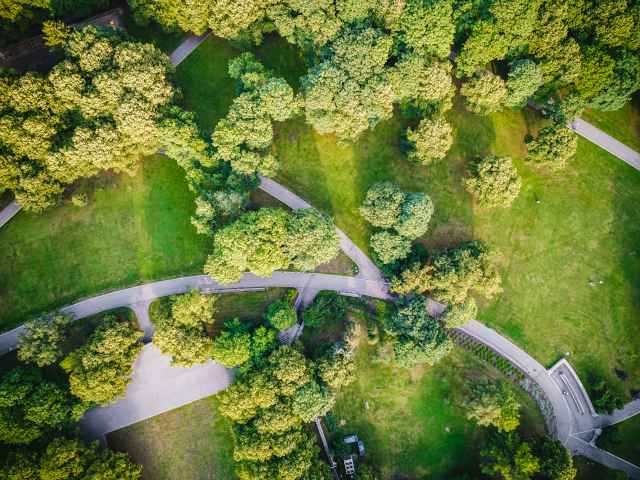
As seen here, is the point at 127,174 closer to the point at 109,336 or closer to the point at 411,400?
the point at 109,336

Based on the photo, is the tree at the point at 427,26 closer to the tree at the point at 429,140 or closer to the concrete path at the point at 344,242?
the tree at the point at 429,140

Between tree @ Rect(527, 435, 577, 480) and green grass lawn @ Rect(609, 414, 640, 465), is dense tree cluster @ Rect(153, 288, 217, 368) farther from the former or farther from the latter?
green grass lawn @ Rect(609, 414, 640, 465)

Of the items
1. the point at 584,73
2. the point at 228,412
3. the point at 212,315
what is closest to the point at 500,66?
the point at 584,73

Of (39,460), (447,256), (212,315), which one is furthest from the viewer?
(212,315)

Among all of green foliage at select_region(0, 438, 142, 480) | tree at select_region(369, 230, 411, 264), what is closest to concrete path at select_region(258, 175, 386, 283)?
tree at select_region(369, 230, 411, 264)

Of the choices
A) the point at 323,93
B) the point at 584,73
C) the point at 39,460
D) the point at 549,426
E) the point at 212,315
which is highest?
the point at 323,93

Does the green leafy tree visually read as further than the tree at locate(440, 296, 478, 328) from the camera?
No

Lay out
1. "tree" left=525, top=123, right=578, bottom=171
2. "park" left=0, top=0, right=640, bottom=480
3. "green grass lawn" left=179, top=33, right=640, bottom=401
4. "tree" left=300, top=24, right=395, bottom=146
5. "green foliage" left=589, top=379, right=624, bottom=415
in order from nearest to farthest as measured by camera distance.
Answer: "park" left=0, top=0, right=640, bottom=480, "tree" left=300, top=24, right=395, bottom=146, "tree" left=525, top=123, right=578, bottom=171, "green foliage" left=589, top=379, right=624, bottom=415, "green grass lawn" left=179, top=33, right=640, bottom=401
